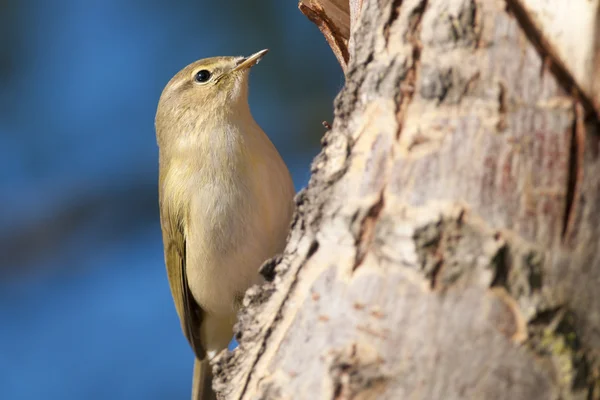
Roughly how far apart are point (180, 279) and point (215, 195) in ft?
2.51

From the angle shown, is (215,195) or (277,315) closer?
(277,315)

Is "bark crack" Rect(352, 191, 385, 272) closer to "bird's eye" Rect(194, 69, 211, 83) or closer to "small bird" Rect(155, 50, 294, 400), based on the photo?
"small bird" Rect(155, 50, 294, 400)

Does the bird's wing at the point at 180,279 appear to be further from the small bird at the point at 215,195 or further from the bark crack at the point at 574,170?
the bark crack at the point at 574,170

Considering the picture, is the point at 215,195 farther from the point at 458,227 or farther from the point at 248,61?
the point at 458,227

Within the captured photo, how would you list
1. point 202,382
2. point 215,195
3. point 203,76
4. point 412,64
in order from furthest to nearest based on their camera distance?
point 202,382 → point 203,76 → point 215,195 → point 412,64

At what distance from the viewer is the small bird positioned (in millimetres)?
3650

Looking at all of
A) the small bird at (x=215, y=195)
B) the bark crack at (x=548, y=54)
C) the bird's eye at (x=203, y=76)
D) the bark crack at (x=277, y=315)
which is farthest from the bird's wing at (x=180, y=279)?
the bark crack at (x=548, y=54)

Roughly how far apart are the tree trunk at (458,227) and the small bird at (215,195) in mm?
1368

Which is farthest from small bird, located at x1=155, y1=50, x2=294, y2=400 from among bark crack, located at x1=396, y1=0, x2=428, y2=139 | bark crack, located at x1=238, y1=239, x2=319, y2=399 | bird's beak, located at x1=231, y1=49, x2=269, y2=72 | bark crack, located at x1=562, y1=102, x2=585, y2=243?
bark crack, located at x1=562, y1=102, x2=585, y2=243

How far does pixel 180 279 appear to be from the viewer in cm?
420

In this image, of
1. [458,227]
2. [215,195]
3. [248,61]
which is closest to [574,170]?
[458,227]

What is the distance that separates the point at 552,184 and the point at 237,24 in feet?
15.8

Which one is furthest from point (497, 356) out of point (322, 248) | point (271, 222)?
point (271, 222)

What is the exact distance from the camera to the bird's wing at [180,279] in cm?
404
